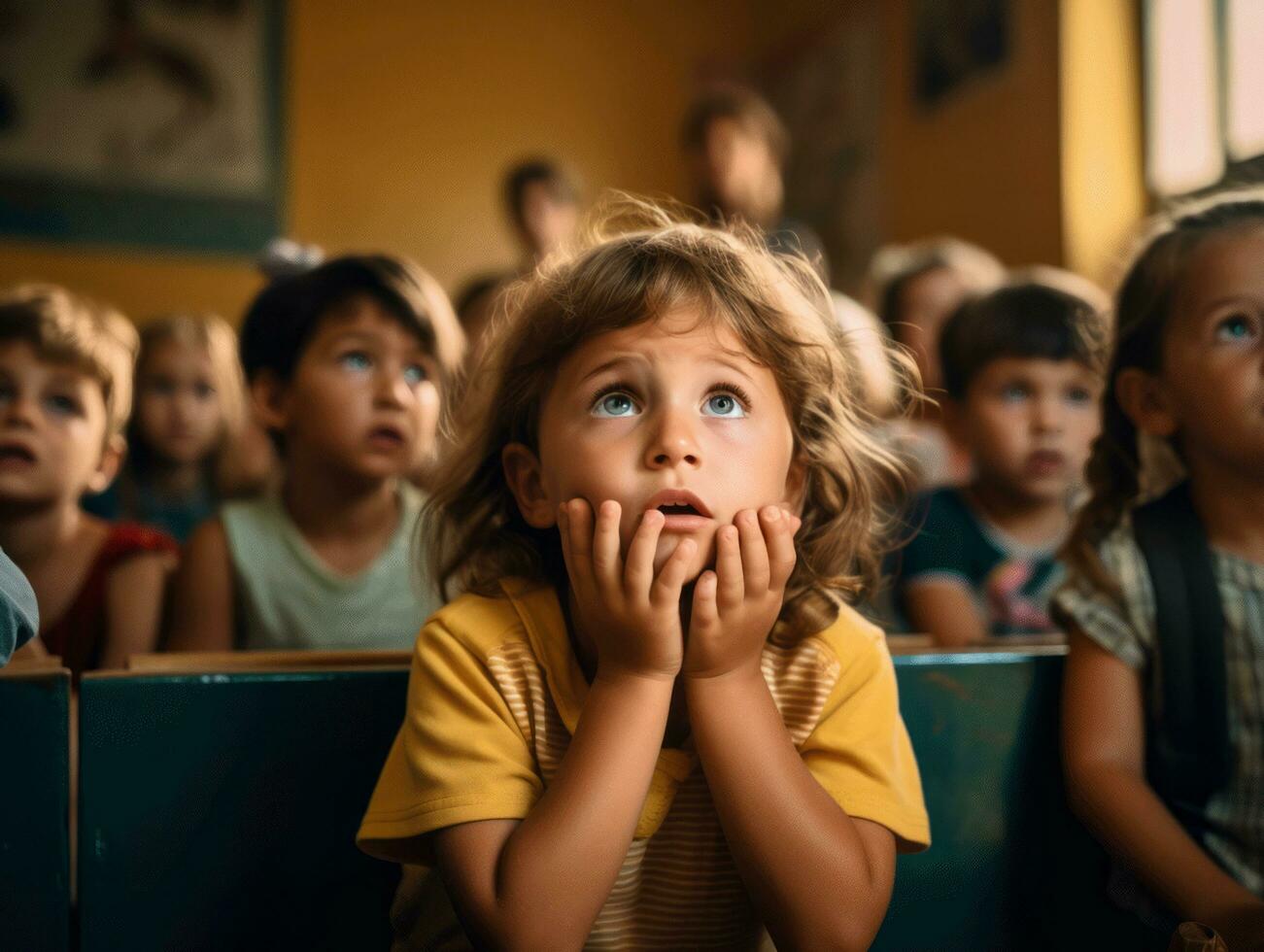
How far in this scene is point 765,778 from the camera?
81 cm

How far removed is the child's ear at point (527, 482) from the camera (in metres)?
0.96

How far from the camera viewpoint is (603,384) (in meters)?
0.88

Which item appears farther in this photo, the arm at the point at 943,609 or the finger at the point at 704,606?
the arm at the point at 943,609

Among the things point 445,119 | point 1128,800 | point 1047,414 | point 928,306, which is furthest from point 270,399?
point 445,119

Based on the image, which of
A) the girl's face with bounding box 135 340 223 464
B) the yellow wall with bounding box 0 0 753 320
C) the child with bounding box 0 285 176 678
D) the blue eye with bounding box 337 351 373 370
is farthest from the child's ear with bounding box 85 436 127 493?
the yellow wall with bounding box 0 0 753 320

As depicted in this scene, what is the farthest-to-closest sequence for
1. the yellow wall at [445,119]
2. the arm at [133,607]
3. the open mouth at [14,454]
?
1. the yellow wall at [445,119]
2. the arm at [133,607]
3. the open mouth at [14,454]

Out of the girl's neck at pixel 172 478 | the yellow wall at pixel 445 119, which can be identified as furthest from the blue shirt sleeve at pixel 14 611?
the yellow wall at pixel 445 119

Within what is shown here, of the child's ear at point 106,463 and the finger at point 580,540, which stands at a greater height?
the child's ear at point 106,463

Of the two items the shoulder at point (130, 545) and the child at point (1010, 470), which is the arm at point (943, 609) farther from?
the shoulder at point (130, 545)

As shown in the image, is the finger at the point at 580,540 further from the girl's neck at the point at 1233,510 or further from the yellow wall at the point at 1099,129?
the yellow wall at the point at 1099,129

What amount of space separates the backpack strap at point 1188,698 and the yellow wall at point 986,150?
10.5ft

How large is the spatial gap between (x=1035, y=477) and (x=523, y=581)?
1.10 metres

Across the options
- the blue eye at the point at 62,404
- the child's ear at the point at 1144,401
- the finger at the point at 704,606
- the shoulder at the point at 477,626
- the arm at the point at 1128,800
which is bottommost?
the arm at the point at 1128,800

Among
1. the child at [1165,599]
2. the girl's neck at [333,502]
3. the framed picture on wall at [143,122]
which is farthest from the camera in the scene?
the framed picture on wall at [143,122]
